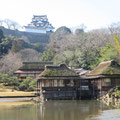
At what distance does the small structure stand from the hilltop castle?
216 feet

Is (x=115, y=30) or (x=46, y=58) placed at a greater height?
(x=115, y=30)

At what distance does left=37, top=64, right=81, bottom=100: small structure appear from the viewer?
37.3 metres

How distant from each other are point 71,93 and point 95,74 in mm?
4564

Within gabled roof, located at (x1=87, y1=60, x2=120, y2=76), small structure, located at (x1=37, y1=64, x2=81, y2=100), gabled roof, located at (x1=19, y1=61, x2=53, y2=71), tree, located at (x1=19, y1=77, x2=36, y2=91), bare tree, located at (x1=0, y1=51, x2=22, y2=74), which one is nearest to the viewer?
small structure, located at (x1=37, y1=64, x2=81, y2=100)

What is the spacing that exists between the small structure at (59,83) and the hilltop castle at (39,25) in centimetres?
6577

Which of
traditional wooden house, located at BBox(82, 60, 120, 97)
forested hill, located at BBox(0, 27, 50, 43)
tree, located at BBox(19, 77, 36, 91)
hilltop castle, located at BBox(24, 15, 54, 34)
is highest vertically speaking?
hilltop castle, located at BBox(24, 15, 54, 34)

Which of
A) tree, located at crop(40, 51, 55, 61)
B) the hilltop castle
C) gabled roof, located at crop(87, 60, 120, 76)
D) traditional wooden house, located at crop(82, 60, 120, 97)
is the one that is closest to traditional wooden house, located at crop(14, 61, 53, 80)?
tree, located at crop(40, 51, 55, 61)

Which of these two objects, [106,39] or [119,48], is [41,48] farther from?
[119,48]

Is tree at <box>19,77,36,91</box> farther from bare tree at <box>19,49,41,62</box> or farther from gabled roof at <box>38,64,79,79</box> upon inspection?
bare tree at <box>19,49,41,62</box>

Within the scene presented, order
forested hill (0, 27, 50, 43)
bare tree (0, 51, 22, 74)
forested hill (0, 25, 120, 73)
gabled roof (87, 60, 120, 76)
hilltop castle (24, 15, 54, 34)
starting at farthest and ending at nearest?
hilltop castle (24, 15, 54, 34)
forested hill (0, 27, 50, 43)
bare tree (0, 51, 22, 74)
forested hill (0, 25, 120, 73)
gabled roof (87, 60, 120, 76)

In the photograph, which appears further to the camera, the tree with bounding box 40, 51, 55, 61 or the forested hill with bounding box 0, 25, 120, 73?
the tree with bounding box 40, 51, 55, 61

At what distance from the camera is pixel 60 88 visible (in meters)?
38.1

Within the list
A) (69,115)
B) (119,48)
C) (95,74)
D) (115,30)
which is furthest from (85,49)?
(69,115)

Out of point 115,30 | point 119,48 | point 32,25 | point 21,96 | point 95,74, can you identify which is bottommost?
point 21,96
